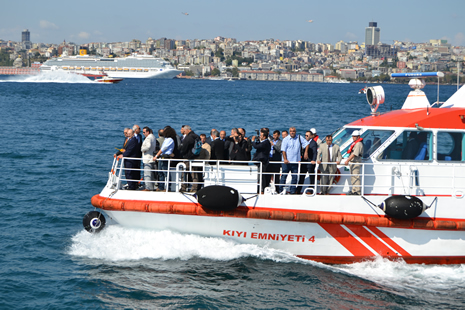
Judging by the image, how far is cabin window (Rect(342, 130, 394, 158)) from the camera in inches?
364

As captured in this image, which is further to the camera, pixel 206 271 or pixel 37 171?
pixel 37 171

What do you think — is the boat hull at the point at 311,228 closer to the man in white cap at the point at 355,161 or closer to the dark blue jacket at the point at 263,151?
the man in white cap at the point at 355,161

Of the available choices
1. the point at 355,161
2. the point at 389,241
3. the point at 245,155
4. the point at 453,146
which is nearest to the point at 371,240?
the point at 389,241

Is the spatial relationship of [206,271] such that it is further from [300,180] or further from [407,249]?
[407,249]

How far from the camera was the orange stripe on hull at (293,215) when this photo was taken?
857 centimetres

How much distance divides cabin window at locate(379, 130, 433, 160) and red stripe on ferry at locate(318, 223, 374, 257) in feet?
5.14

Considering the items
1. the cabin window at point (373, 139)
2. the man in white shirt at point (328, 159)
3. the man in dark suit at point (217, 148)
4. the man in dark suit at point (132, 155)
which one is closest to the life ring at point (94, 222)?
the man in dark suit at point (132, 155)

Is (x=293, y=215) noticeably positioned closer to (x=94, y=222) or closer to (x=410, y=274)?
(x=410, y=274)

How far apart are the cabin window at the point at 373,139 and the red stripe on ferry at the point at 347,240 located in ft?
5.07

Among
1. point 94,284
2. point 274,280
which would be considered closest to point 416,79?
point 274,280

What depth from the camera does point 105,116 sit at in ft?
129

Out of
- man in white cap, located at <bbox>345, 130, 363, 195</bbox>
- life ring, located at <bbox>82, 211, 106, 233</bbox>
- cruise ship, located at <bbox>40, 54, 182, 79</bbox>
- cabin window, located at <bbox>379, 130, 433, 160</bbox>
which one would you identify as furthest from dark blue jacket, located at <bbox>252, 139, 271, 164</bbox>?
cruise ship, located at <bbox>40, 54, 182, 79</bbox>

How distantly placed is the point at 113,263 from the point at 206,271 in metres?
1.75

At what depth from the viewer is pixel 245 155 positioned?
30.8 ft
